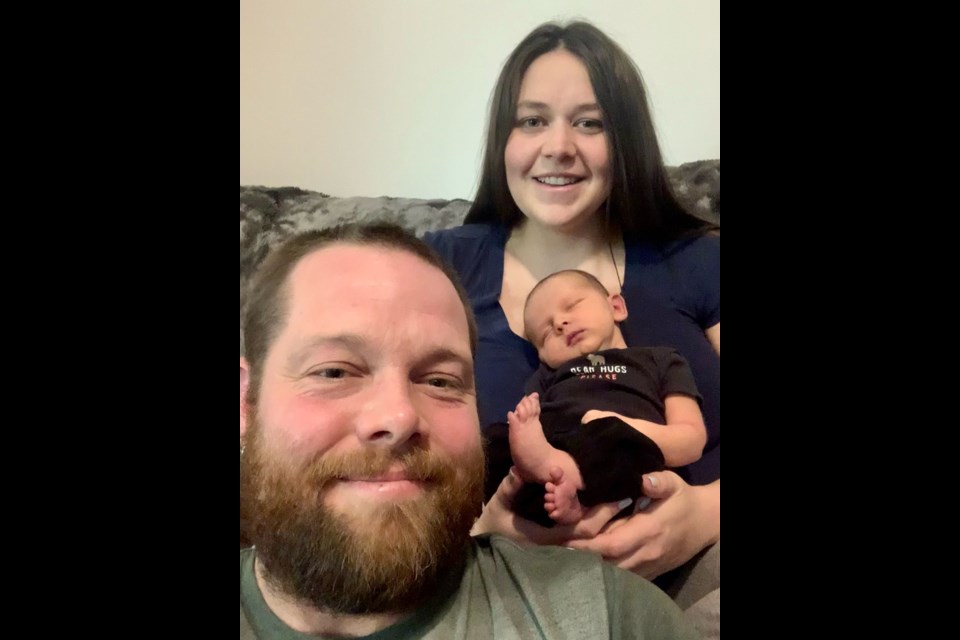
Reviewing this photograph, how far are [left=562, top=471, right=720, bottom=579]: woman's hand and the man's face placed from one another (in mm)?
168

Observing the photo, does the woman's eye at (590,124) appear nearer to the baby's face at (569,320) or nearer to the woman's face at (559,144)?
the woman's face at (559,144)

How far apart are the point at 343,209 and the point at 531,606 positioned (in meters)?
0.50

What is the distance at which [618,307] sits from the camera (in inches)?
31.4

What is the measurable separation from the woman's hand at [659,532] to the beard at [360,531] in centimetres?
17

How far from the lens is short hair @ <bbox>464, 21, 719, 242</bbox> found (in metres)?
0.79

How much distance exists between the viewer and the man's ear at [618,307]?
0.80 meters

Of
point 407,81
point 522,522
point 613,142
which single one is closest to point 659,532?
point 522,522

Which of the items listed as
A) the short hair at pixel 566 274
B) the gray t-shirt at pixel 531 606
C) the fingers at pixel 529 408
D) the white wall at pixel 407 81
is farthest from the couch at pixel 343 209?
the gray t-shirt at pixel 531 606

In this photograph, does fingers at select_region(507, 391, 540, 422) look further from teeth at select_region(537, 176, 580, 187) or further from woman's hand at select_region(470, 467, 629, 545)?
teeth at select_region(537, 176, 580, 187)
